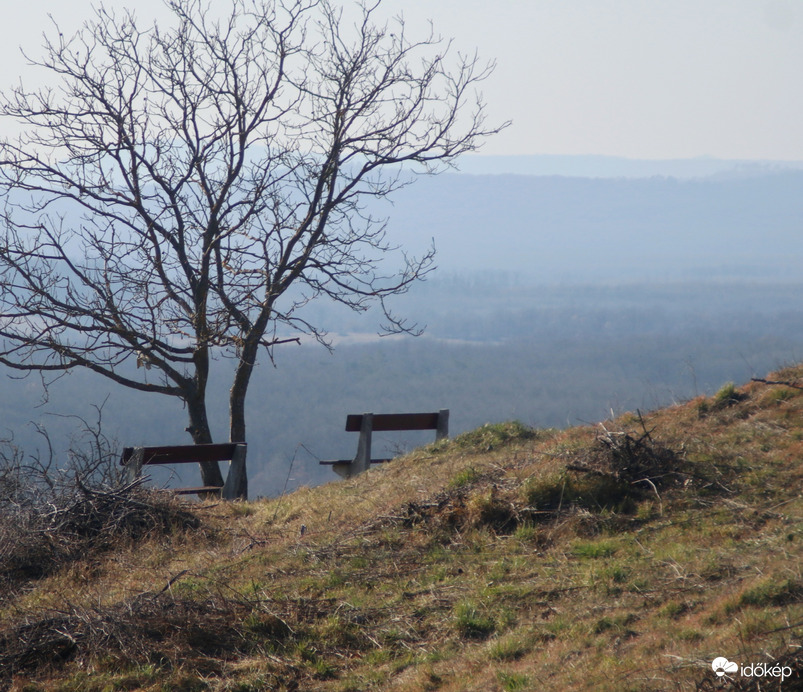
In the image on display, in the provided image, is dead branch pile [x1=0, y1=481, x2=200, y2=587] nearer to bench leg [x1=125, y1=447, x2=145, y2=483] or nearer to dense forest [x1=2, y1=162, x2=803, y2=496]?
bench leg [x1=125, y1=447, x2=145, y2=483]

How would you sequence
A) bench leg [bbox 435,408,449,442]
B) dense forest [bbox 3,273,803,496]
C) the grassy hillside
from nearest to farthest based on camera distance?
the grassy hillside < bench leg [bbox 435,408,449,442] < dense forest [bbox 3,273,803,496]

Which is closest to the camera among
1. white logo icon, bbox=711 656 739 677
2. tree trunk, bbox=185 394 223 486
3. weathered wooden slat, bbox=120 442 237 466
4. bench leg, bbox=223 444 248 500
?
white logo icon, bbox=711 656 739 677

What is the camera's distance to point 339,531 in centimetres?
696

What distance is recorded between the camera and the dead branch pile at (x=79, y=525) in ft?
22.0

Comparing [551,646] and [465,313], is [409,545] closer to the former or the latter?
[551,646]

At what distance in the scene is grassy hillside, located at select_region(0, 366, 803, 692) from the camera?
4.17m

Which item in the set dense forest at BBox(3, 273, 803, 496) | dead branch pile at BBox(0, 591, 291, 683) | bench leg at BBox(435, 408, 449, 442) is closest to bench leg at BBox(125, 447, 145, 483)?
dead branch pile at BBox(0, 591, 291, 683)

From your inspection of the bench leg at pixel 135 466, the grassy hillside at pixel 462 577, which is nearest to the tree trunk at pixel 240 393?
the bench leg at pixel 135 466

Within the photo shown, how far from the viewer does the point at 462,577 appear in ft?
18.2

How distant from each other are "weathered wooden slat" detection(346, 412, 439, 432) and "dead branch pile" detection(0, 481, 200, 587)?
3458 mm

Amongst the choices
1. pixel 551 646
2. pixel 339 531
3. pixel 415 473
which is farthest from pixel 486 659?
pixel 415 473

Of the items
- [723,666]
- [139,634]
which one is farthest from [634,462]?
[139,634]

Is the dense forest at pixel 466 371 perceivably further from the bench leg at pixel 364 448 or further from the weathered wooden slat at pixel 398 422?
the bench leg at pixel 364 448

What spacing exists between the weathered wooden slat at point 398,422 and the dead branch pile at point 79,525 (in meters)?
3.46
